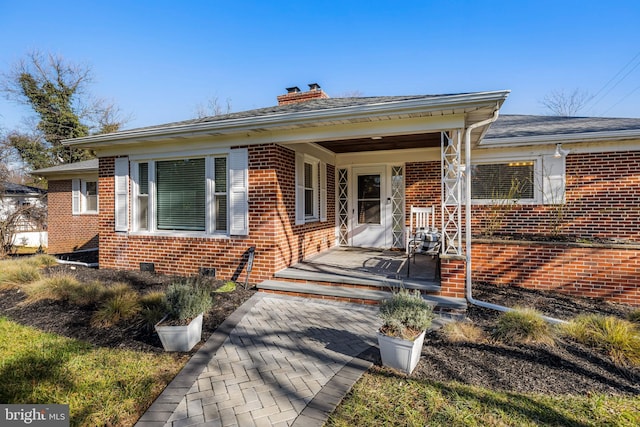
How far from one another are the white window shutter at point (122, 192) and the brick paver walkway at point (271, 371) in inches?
158

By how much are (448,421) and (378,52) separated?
46.1 feet

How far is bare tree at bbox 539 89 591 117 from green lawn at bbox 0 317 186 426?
89.7 ft

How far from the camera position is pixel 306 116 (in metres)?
5.17

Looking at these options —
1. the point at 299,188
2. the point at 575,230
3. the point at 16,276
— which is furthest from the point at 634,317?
the point at 16,276

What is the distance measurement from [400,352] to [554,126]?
25.7ft

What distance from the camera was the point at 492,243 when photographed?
6.13 meters

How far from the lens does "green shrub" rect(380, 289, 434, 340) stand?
123 inches

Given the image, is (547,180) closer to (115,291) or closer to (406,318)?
(406,318)

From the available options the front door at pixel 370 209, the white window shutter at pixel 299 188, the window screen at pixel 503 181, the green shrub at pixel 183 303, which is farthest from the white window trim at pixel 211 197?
the window screen at pixel 503 181

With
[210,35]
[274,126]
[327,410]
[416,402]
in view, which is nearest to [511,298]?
[416,402]

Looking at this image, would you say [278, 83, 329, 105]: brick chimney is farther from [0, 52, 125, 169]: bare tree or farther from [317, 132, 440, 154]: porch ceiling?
[0, 52, 125, 169]: bare tree

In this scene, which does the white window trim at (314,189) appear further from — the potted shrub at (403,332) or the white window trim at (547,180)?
the white window trim at (547,180)

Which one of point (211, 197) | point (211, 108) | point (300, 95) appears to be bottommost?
point (211, 197)

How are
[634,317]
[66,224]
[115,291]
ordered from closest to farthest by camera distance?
[634,317] → [115,291] → [66,224]
